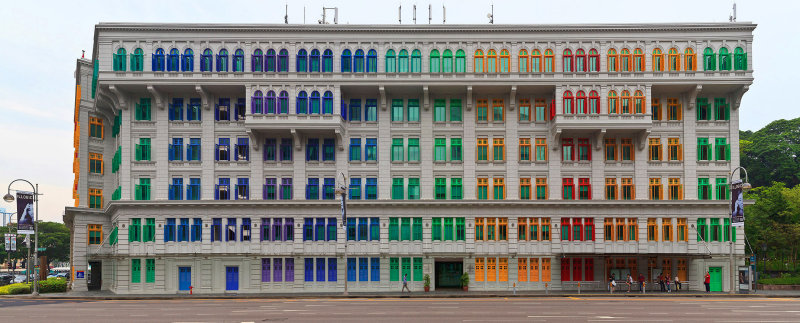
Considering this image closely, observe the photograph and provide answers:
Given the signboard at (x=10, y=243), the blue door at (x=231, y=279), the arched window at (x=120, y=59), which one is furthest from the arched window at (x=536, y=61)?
the signboard at (x=10, y=243)

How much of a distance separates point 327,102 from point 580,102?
18898mm

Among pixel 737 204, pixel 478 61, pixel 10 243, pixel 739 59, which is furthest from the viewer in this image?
pixel 10 243

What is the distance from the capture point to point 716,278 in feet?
182

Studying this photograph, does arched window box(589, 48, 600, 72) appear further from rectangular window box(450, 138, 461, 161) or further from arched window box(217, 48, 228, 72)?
arched window box(217, 48, 228, 72)

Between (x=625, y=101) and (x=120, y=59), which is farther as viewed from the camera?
(x=120, y=59)

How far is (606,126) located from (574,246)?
9226 millimetres

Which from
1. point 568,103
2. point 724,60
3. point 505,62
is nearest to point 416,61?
point 505,62

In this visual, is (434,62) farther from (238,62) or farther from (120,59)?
(120,59)

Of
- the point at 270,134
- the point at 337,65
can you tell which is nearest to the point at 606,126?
the point at 337,65

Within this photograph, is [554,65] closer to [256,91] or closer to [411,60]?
[411,60]

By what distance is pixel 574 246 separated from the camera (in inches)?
2144

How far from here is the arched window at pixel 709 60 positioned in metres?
54.2

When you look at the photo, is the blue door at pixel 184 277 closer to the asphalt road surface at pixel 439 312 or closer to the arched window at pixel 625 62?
the asphalt road surface at pixel 439 312

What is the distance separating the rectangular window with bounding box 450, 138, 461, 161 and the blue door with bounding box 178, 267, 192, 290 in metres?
21.7
